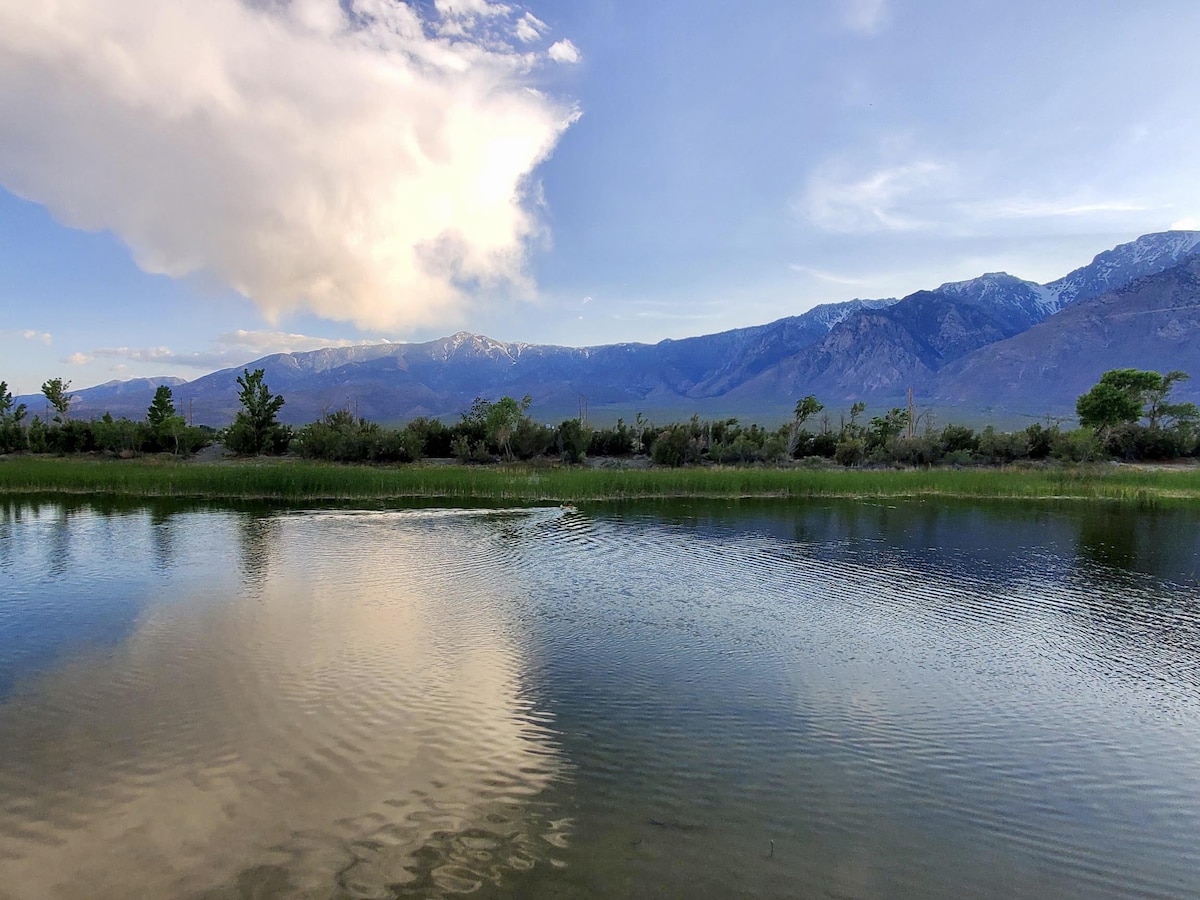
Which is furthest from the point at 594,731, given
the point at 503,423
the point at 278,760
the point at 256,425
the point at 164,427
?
the point at 164,427

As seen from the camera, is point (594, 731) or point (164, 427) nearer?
point (594, 731)

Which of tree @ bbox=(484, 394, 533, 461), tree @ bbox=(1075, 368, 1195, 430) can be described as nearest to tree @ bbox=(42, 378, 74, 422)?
tree @ bbox=(484, 394, 533, 461)

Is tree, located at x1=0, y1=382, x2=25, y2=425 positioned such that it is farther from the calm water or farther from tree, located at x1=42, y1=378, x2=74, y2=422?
the calm water

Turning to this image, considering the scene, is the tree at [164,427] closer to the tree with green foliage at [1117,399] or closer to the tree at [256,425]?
the tree at [256,425]

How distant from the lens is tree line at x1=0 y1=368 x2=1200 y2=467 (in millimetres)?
41625

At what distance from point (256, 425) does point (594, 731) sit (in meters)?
42.9

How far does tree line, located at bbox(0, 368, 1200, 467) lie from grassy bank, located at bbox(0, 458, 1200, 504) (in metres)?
7.93

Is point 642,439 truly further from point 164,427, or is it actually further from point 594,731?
point 594,731

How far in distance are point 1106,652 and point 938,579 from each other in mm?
4937

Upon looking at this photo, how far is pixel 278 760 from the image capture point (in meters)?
6.83

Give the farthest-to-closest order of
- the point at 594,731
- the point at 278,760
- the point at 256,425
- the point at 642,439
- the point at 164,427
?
the point at 642,439 < the point at 164,427 < the point at 256,425 < the point at 594,731 < the point at 278,760

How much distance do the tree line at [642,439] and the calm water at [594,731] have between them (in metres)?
25.7

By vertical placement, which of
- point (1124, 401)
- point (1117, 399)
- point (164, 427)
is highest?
point (1117, 399)

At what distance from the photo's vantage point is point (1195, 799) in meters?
6.55
